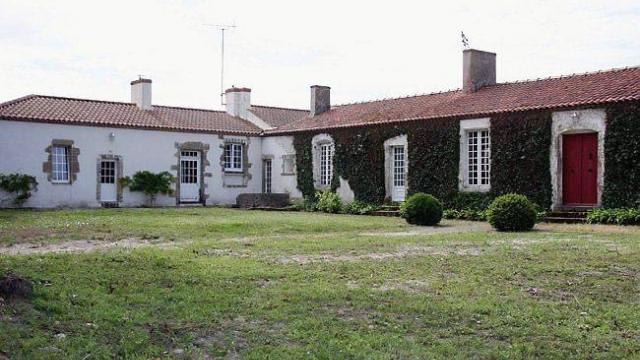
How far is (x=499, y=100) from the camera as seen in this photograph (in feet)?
72.0

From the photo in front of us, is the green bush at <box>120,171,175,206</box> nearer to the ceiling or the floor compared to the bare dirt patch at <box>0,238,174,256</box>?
nearer to the ceiling

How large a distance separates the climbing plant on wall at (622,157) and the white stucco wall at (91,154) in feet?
53.5

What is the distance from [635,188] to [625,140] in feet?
4.21

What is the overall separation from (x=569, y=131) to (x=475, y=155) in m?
3.50

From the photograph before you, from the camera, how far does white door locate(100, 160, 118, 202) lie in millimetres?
26297

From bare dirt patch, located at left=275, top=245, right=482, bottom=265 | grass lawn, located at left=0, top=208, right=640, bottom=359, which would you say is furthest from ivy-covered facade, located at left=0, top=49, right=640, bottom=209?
bare dirt patch, located at left=275, top=245, right=482, bottom=265

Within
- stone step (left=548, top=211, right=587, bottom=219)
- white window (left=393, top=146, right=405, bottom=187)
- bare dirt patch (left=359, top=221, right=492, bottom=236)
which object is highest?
white window (left=393, top=146, right=405, bottom=187)

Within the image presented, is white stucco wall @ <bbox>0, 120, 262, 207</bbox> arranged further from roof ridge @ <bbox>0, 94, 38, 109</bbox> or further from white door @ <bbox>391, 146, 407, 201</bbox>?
white door @ <bbox>391, 146, 407, 201</bbox>

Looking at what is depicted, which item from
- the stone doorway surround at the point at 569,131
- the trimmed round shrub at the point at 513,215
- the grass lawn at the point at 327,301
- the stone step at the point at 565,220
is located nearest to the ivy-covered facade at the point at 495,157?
the stone doorway surround at the point at 569,131

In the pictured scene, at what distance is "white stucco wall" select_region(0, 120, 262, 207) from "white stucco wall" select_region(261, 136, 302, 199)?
5.74 ft

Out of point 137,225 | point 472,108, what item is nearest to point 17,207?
point 137,225

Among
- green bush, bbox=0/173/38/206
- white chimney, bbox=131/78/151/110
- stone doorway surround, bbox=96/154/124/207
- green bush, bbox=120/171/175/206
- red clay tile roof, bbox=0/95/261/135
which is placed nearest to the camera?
green bush, bbox=0/173/38/206

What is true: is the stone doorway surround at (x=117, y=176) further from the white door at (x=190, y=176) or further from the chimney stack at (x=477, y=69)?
the chimney stack at (x=477, y=69)

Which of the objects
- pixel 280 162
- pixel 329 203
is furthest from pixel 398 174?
pixel 280 162
